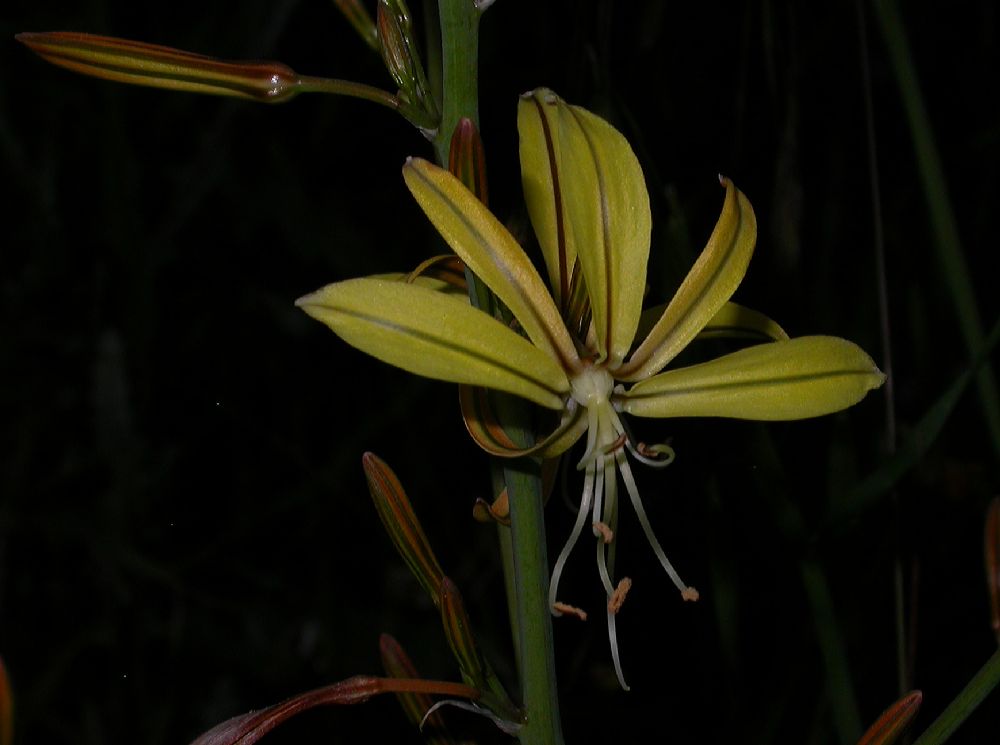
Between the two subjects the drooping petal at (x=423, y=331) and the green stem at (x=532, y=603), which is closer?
the drooping petal at (x=423, y=331)

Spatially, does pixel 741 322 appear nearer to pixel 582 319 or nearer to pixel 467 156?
pixel 582 319

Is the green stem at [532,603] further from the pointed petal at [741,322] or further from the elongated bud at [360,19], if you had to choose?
the elongated bud at [360,19]

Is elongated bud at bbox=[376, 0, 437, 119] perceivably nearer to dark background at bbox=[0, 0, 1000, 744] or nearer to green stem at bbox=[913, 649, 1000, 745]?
green stem at bbox=[913, 649, 1000, 745]

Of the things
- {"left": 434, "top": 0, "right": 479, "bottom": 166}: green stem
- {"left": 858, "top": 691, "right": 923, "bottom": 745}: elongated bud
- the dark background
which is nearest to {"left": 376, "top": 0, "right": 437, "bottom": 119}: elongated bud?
{"left": 434, "top": 0, "right": 479, "bottom": 166}: green stem

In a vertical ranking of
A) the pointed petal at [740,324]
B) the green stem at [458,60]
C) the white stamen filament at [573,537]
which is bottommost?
the white stamen filament at [573,537]

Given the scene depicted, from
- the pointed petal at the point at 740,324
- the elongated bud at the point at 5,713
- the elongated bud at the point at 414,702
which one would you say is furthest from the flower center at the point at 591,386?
the elongated bud at the point at 5,713

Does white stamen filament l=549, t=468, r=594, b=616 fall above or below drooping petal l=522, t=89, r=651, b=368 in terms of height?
below

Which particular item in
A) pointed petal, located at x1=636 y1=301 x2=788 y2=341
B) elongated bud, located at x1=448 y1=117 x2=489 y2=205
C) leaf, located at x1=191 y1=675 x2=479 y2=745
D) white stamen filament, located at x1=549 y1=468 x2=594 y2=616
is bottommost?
leaf, located at x1=191 y1=675 x2=479 y2=745

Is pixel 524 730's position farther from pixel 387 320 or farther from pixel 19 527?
pixel 19 527
